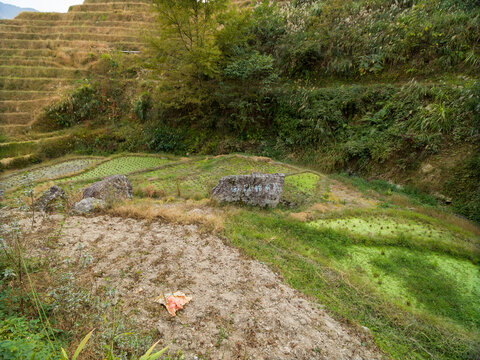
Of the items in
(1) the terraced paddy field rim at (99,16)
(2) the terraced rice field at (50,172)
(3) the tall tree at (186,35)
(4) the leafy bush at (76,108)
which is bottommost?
(2) the terraced rice field at (50,172)

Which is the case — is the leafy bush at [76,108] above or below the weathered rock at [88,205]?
above

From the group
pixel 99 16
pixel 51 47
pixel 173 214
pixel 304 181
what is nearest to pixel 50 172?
pixel 173 214

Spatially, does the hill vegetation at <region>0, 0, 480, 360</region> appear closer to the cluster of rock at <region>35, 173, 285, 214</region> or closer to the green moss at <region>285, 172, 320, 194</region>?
the green moss at <region>285, 172, 320, 194</region>

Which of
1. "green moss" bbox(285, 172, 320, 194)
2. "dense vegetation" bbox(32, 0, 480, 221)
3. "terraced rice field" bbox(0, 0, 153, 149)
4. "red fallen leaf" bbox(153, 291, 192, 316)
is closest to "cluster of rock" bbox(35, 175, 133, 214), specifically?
"red fallen leaf" bbox(153, 291, 192, 316)

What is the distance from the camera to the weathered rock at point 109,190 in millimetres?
7172

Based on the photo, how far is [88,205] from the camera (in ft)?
21.6

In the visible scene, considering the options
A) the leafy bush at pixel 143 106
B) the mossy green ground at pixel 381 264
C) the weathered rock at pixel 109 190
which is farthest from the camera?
the leafy bush at pixel 143 106

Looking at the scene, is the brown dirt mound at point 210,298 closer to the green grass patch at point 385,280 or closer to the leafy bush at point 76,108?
the green grass patch at point 385,280

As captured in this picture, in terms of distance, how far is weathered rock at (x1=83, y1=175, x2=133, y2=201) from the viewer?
7.17m

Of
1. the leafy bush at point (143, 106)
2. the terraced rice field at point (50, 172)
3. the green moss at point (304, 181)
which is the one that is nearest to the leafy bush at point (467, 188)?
the green moss at point (304, 181)

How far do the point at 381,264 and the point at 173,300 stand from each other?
4727mm

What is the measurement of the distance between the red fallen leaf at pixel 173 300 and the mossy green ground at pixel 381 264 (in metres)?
1.91

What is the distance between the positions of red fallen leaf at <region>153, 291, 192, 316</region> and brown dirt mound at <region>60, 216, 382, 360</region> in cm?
8

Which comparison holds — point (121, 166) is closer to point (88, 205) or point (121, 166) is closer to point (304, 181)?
point (88, 205)
